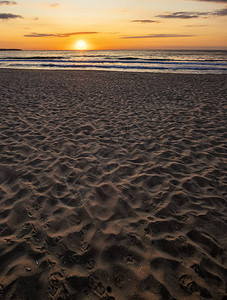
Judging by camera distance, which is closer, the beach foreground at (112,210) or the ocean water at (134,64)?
the beach foreground at (112,210)

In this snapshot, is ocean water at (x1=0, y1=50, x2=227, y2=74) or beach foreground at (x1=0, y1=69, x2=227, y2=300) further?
ocean water at (x1=0, y1=50, x2=227, y2=74)

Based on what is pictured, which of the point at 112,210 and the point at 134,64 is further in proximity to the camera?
the point at 134,64

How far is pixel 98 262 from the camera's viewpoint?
2.54 metres

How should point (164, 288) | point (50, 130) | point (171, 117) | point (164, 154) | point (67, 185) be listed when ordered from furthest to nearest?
point (171, 117), point (50, 130), point (164, 154), point (67, 185), point (164, 288)

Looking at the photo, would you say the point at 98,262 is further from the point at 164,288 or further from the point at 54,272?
the point at 164,288

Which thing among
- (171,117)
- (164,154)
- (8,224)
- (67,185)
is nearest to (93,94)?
(171,117)

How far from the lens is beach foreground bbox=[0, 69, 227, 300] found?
2342 millimetres

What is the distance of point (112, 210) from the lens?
337cm

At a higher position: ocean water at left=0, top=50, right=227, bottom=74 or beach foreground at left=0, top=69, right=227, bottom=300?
ocean water at left=0, top=50, right=227, bottom=74

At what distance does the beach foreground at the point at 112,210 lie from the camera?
2342mm

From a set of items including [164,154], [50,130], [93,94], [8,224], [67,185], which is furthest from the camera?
[93,94]

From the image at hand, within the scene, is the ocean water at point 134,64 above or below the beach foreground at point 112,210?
above

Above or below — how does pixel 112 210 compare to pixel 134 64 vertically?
below

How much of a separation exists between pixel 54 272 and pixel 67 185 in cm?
174
